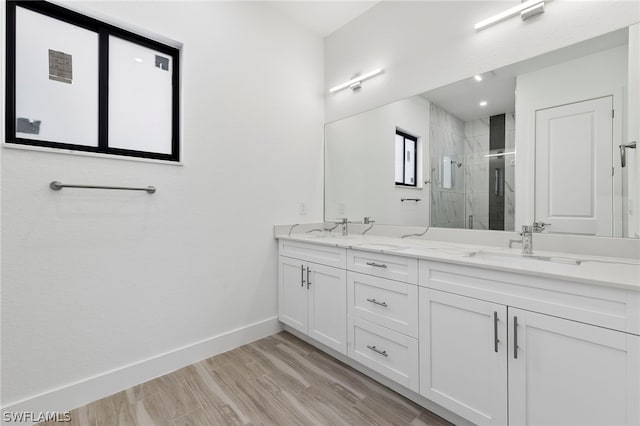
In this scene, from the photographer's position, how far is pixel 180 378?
1789 millimetres

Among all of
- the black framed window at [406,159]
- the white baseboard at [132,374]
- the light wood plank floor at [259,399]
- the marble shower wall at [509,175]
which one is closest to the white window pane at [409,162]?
the black framed window at [406,159]

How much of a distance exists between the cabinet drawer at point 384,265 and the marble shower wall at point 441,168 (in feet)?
2.19

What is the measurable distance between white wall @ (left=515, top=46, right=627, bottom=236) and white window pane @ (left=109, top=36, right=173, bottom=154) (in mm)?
2251

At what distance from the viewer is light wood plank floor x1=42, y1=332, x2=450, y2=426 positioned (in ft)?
4.70

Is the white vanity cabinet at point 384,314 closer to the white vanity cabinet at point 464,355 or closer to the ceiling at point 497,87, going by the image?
the white vanity cabinet at point 464,355

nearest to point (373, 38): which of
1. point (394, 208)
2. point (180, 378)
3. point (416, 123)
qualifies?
point (416, 123)

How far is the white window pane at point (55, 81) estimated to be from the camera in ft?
4.79

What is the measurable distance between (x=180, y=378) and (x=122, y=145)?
4.94 feet

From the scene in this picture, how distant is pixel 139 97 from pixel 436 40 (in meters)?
2.05

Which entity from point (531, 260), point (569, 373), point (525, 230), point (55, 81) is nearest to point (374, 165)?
point (525, 230)

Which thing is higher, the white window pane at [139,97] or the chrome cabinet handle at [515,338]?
the white window pane at [139,97]

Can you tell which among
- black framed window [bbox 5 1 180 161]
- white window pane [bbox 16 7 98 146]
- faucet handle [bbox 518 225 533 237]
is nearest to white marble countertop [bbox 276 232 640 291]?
faucet handle [bbox 518 225 533 237]

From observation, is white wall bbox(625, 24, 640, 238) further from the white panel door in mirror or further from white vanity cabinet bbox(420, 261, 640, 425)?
white vanity cabinet bbox(420, 261, 640, 425)

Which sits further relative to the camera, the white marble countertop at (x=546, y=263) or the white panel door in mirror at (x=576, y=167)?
the white panel door in mirror at (x=576, y=167)
